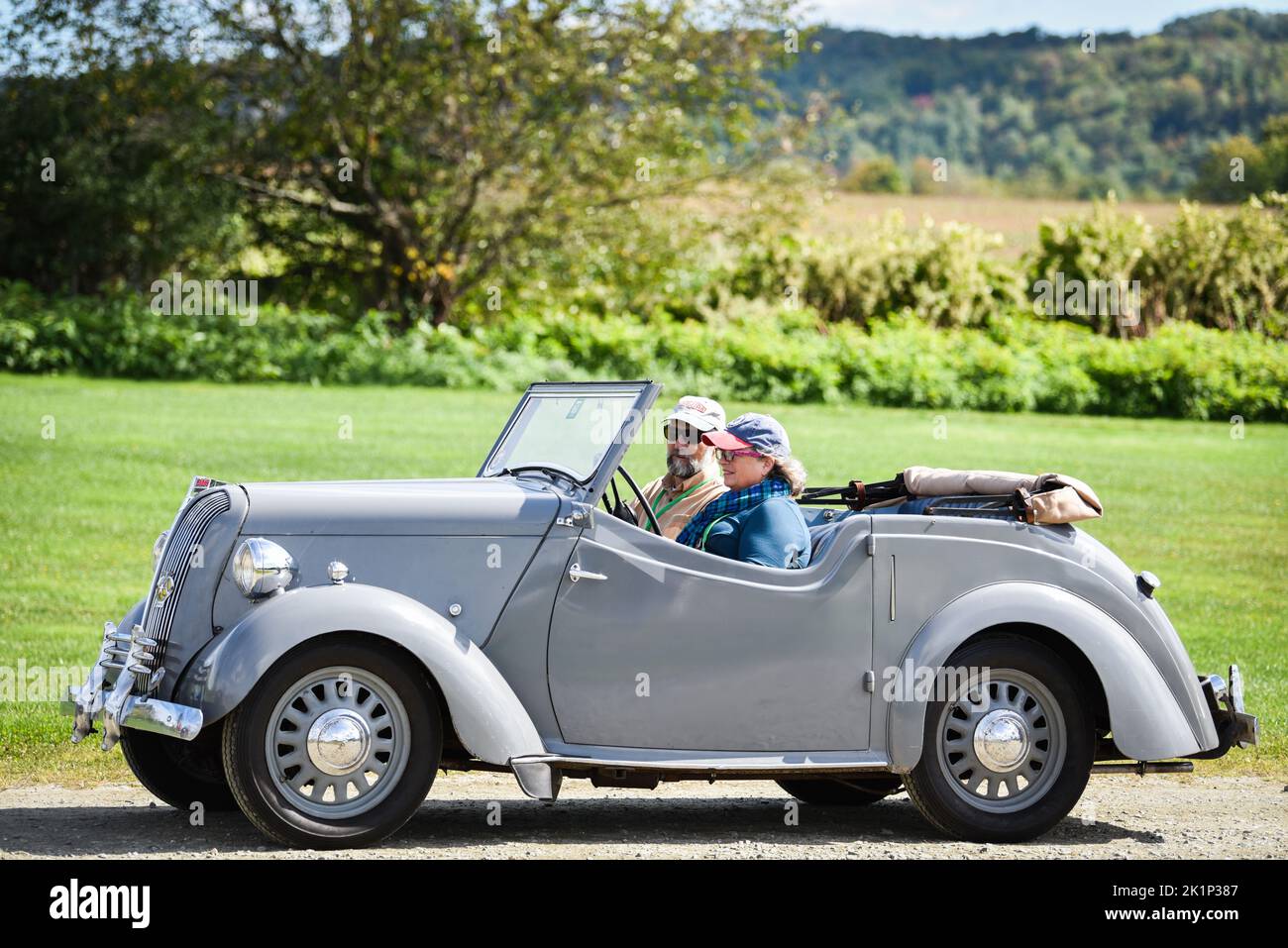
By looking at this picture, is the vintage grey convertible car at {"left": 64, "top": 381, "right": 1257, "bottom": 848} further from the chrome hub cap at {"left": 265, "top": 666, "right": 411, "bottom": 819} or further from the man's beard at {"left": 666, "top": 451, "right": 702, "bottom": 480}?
the man's beard at {"left": 666, "top": 451, "right": 702, "bottom": 480}

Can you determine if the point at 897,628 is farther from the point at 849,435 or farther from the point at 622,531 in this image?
the point at 849,435

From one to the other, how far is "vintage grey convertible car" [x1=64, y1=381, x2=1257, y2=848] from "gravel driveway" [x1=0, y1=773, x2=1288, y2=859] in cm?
23

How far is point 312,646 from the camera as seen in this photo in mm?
5184

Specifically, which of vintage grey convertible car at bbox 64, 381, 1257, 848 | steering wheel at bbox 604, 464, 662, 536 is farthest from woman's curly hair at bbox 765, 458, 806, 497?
steering wheel at bbox 604, 464, 662, 536

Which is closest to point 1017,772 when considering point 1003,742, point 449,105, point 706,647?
point 1003,742

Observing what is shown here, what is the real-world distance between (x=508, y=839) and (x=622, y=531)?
1223 mm

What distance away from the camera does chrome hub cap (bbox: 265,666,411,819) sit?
5.18m

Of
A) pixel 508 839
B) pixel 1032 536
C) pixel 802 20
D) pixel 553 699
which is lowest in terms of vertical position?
pixel 508 839

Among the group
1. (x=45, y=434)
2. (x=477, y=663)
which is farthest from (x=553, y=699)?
(x=45, y=434)

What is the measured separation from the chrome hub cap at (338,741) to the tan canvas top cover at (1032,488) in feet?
7.76

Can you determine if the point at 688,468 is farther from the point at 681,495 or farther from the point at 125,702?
the point at 125,702

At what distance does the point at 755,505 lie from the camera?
232 inches

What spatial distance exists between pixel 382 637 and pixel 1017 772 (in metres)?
2.36

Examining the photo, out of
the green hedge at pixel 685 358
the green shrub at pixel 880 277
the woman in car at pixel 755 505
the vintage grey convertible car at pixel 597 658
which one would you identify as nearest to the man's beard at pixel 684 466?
the woman in car at pixel 755 505
